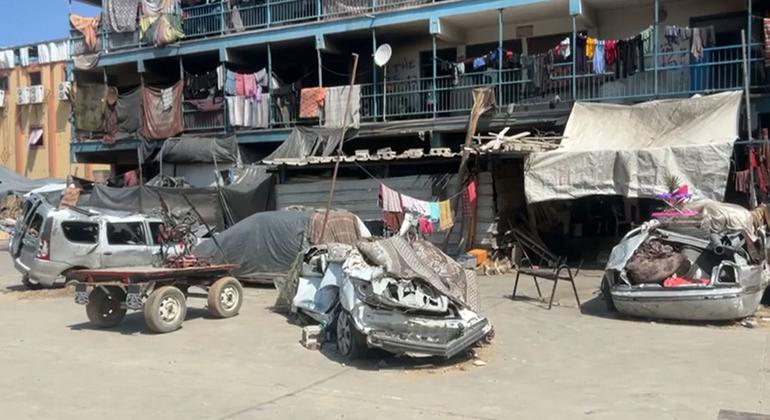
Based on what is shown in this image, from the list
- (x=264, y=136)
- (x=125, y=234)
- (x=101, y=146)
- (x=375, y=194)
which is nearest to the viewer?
(x=125, y=234)

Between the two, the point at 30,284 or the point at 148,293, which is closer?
the point at 148,293

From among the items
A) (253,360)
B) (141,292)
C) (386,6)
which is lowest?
(253,360)

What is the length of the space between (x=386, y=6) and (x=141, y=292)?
13.4m

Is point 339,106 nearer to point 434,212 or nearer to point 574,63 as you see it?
point 434,212

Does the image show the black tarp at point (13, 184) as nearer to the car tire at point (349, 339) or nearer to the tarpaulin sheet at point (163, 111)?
the tarpaulin sheet at point (163, 111)

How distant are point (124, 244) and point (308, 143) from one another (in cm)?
636

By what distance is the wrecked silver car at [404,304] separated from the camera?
316 inches

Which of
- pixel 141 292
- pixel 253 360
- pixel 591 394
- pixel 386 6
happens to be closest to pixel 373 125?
pixel 386 6

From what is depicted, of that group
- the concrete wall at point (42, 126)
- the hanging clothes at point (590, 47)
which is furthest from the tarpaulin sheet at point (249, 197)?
the concrete wall at point (42, 126)

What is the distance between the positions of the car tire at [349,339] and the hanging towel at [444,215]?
25.5 ft

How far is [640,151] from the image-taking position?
14820mm

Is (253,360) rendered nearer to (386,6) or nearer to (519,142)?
(519,142)

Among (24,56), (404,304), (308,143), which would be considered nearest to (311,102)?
(308,143)

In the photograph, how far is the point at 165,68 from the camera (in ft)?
86.3
